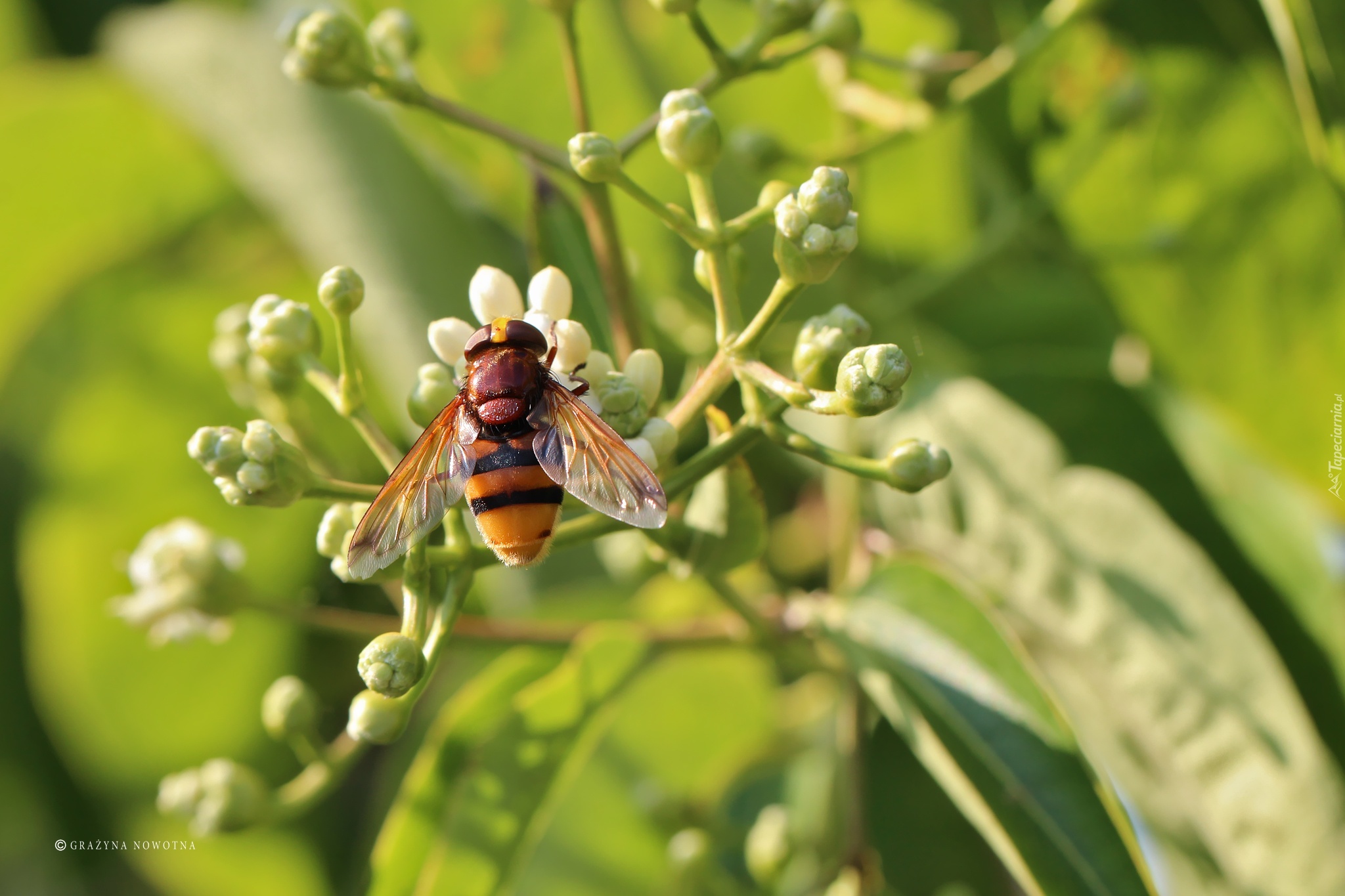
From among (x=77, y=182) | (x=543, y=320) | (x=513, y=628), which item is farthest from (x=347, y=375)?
(x=77, y=182)

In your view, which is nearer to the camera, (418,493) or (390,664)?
(390,664)

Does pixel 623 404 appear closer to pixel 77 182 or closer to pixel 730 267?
pixel 730 267

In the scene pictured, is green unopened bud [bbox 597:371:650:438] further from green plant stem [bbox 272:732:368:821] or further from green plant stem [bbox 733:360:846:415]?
green plant stem [bbox 272:732:368:821]

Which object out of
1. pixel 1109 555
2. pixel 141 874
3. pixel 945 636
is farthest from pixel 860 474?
pixel 141 874

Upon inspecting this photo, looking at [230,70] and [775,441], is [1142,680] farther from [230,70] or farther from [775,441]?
[230,70]

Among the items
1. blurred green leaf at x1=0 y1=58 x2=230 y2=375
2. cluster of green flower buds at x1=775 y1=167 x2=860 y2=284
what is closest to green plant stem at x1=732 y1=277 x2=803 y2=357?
cluster of green flower buds at x1=775 y1=167 x2=860 y2=284

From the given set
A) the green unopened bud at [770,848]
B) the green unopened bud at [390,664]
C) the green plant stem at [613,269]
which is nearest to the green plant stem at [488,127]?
the green plant stem at [613,269]

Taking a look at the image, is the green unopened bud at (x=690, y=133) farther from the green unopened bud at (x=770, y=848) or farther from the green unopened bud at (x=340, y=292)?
the green unopened bud at (x=770, y=848)
